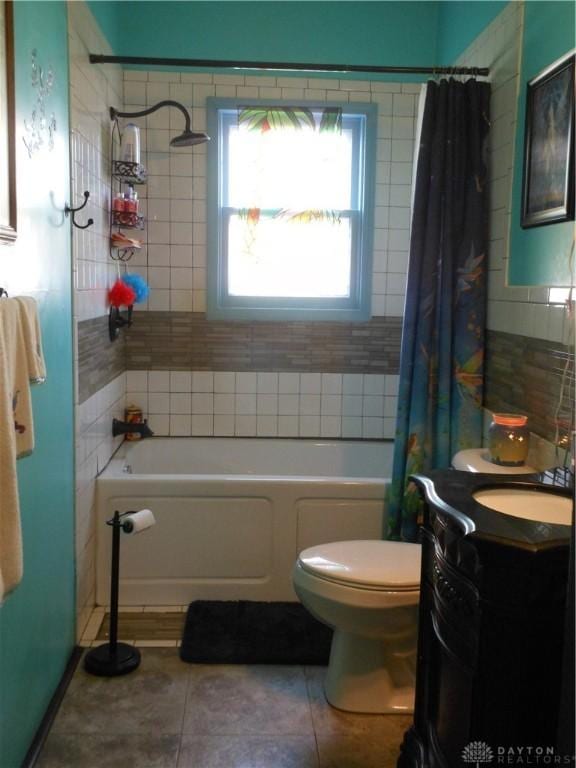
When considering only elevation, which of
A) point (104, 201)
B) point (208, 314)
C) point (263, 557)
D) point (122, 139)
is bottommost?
point (263, 557)

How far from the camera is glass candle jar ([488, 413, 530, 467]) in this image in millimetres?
2477

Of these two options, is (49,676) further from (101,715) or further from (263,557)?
(263,557)

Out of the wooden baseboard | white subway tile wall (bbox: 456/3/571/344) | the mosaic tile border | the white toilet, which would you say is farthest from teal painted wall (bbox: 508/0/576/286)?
the wooden baseboard

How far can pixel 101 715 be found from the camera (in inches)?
92.6

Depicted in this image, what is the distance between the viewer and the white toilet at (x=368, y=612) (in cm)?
227

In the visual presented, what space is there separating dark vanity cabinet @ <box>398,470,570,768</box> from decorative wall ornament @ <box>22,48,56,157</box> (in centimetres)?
145

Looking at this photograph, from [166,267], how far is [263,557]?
158cm

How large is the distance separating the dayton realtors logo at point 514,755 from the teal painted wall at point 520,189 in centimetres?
138

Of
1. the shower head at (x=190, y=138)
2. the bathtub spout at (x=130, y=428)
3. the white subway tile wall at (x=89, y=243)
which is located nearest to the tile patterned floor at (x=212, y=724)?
the white subway tile wall at (x=89, y=243)

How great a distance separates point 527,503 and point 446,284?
→ 137 cm

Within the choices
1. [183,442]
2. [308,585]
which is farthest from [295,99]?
[308,585]

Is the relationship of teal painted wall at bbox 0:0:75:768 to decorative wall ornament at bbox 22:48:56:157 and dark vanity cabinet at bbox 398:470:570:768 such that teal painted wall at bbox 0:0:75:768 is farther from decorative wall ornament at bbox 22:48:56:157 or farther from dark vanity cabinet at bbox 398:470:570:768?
dark vanity cabinet at bbox 398:470:570:768

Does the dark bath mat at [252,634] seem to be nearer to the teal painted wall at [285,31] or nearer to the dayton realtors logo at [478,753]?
the dayton realtors logo at [478,753]

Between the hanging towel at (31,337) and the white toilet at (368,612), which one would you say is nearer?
the hanging towel at (31,337)
